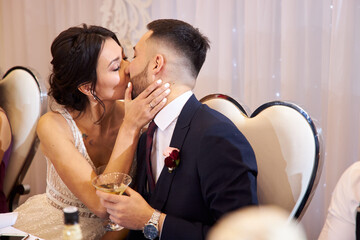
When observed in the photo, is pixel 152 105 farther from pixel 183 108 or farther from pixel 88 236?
pixel 88 236

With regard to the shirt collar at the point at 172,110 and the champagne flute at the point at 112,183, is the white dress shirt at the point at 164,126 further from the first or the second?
the champagne flute at the point at 112,183

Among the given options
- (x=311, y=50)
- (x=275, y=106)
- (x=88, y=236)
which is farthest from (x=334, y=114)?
(x=88, y=236)

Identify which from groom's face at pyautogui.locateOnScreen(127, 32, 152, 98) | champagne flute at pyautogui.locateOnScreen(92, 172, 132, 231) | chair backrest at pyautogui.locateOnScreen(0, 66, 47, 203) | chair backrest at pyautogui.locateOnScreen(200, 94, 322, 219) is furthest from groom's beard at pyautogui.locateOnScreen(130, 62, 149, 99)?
chair backrest at pyautogui.locateOnScreen(0, 66, 47, 203)

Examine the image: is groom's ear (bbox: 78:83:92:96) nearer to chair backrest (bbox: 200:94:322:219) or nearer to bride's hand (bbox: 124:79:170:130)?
bride's hand (bbox: 124:79:170:130)

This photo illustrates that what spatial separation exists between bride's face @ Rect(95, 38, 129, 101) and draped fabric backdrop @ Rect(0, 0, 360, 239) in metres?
0.61

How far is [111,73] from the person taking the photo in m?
2.00

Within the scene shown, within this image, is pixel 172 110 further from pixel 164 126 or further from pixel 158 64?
pixel 158 64

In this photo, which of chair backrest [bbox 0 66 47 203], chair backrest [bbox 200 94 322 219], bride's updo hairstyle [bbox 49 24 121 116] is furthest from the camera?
chair backrest [bbox 0 66 47 203]

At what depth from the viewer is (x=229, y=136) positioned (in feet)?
4.74

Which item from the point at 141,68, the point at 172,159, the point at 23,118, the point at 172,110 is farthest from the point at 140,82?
the point at 23,118

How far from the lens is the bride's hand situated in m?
1.69

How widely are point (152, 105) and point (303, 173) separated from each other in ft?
2.26

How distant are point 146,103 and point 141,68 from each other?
6.4 inches

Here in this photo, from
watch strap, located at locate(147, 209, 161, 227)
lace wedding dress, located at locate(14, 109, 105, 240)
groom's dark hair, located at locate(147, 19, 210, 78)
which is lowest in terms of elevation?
lace wedding dress, located at locate(14, 109, 105, 240)
